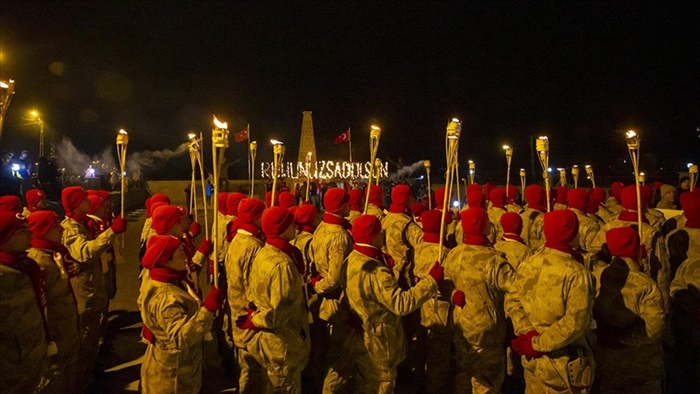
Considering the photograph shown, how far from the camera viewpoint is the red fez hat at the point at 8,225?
3.76 metres

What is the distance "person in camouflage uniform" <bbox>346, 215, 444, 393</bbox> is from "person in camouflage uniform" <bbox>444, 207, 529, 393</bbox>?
2.09 feet

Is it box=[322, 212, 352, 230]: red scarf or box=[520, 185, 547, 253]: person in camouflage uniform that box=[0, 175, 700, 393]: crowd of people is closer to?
box=[322, 212, 352, 230]: red scarf

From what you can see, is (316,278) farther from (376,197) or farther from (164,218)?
(376,197)

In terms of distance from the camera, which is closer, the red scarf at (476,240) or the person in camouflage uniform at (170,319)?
the person in camouflage uniform at (170,319)

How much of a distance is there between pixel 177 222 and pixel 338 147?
181ft

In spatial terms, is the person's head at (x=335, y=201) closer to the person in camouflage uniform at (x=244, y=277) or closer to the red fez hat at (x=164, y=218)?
the person in camouflage uniform at (x=244, y=277)

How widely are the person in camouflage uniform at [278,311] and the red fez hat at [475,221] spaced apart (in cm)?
177

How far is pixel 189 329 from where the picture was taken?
387 centimetres

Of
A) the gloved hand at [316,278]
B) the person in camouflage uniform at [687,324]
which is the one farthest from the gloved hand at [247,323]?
the person in camouflage uniform at [687,324]

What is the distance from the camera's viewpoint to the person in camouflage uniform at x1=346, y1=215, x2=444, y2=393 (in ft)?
14.2

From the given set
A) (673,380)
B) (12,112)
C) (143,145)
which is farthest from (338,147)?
(673,380)

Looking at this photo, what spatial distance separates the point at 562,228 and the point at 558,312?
663 mm

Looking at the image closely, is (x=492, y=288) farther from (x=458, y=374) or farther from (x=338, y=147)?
(x=338, y=147)

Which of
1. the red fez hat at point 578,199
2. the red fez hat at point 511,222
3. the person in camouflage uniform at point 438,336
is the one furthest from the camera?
the red fez hat at point 578,199
